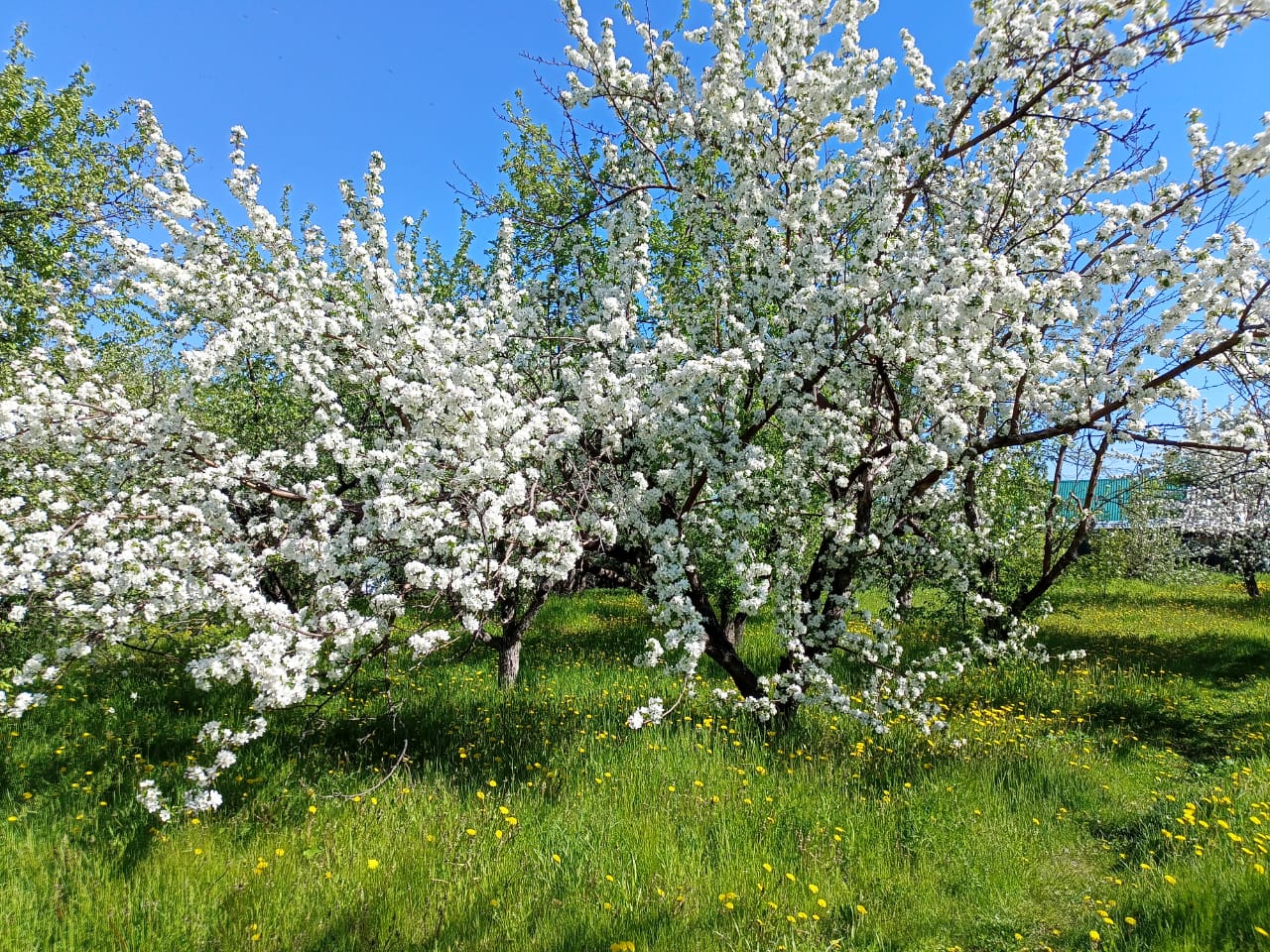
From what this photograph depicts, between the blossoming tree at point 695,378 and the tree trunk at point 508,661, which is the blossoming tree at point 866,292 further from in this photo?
the tree trunk at point 508,661

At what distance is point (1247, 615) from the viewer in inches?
703

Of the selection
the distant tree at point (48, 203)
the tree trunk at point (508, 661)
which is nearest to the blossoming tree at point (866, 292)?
the tree trunk at point (508, 661)

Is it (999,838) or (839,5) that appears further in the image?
(839,5)

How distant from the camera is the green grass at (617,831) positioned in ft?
13.4

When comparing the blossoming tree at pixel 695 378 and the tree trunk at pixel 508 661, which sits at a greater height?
the blossoming tree at pixel 695 378

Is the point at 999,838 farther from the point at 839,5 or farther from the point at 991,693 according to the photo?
the point at 839,5

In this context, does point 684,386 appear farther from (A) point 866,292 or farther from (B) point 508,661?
(B) point 508,661

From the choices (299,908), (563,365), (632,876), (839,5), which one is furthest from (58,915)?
(839,5)

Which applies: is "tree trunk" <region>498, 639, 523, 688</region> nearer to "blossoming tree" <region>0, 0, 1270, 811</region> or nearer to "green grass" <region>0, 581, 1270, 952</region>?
"green grass" <region>0, 581, 1270, 952</region>

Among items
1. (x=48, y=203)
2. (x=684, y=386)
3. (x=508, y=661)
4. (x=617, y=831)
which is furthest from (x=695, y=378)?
(x=48, y=203)

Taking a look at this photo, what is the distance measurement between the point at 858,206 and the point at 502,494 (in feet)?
15.4

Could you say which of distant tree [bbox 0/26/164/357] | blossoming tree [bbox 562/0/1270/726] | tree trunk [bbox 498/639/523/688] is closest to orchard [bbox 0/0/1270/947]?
blossoming tree [bbox 562/0/1270/726]

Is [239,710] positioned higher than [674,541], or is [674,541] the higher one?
[674,541]

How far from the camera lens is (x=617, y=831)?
17.0ft
